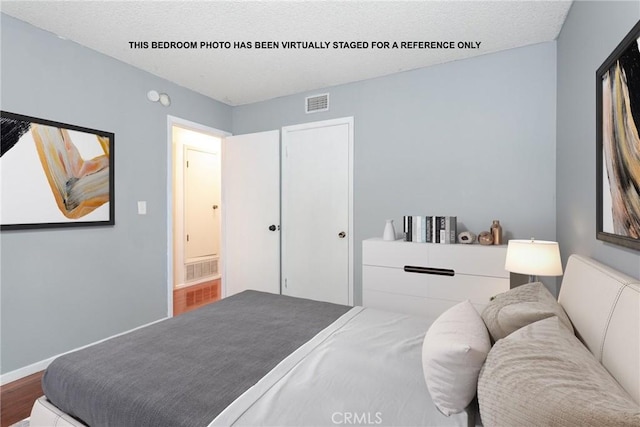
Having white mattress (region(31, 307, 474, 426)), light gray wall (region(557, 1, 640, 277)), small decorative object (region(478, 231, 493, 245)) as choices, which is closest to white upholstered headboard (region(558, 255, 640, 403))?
light gray wall (region(557, 1, 640, 277))

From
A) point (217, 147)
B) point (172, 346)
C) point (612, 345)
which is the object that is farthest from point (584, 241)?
point (217, 147)

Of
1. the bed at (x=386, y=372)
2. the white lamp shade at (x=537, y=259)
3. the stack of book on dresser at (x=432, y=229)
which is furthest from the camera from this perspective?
the stack of book on dresser at (x=432, y=229)

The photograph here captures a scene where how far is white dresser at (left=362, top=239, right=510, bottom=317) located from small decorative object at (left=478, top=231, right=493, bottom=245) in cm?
11

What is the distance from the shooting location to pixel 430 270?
8.48 feet

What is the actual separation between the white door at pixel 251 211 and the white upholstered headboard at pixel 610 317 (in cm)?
286

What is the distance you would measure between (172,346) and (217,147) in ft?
14.7

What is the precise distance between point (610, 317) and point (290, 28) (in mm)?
2445

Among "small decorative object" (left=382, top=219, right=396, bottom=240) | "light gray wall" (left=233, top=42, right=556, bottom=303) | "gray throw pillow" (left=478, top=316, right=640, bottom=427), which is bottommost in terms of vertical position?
"gray throw pillow" (left=478, top=316, right=640, bottom=427)

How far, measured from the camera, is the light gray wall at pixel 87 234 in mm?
2188

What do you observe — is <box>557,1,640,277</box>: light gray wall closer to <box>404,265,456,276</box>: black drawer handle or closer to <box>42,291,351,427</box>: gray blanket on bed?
<box>404,265,456,276</box>: black drawer handle

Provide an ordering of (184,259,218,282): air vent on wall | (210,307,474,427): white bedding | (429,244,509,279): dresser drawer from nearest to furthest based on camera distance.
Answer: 1. (210,307,474,427): white bedding
2. (429,244,509,279): dresser drawer
3. (184,259,218,282): air vent on wall

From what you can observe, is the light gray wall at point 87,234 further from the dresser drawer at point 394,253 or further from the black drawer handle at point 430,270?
the black drawer handle at point 430,270

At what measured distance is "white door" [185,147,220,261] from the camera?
495 cm

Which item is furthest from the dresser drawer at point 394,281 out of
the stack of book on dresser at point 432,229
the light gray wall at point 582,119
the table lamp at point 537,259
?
the light gray wall at point 582,119
